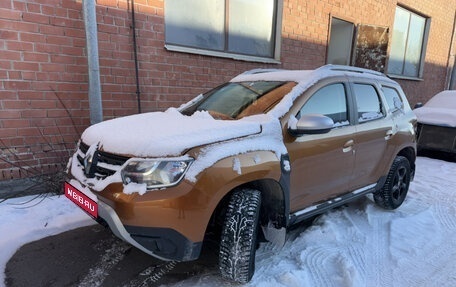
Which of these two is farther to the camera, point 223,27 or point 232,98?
point 223,27

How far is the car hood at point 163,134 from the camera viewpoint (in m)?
2.14

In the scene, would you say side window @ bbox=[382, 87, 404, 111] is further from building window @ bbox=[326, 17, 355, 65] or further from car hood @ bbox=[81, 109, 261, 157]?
building window @ bbox=[326, 17, 355, 65]

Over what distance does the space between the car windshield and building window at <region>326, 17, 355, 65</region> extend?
6219 millimetres

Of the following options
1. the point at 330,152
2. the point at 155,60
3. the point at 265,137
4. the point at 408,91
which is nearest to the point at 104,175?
the point at 265,137

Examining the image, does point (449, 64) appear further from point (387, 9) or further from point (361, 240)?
point (361, 240)

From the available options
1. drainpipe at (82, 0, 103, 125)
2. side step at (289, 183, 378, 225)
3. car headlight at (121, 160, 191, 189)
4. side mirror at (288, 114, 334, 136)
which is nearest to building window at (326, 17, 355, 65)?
side step at (289, 183, 378, 225)

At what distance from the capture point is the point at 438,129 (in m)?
6.83

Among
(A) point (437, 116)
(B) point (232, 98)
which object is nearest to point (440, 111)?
(A) point (437, 116)

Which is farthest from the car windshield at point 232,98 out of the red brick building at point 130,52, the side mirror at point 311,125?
the red brick building at point 130,52

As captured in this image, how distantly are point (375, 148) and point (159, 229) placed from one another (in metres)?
2.60

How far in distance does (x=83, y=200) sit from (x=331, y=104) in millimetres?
2359

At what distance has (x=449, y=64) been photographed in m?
13.7

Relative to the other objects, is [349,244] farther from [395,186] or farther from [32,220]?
[32,220]

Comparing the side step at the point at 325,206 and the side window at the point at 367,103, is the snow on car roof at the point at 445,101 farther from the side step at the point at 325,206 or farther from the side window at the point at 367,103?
the side step at the point at 325,206
